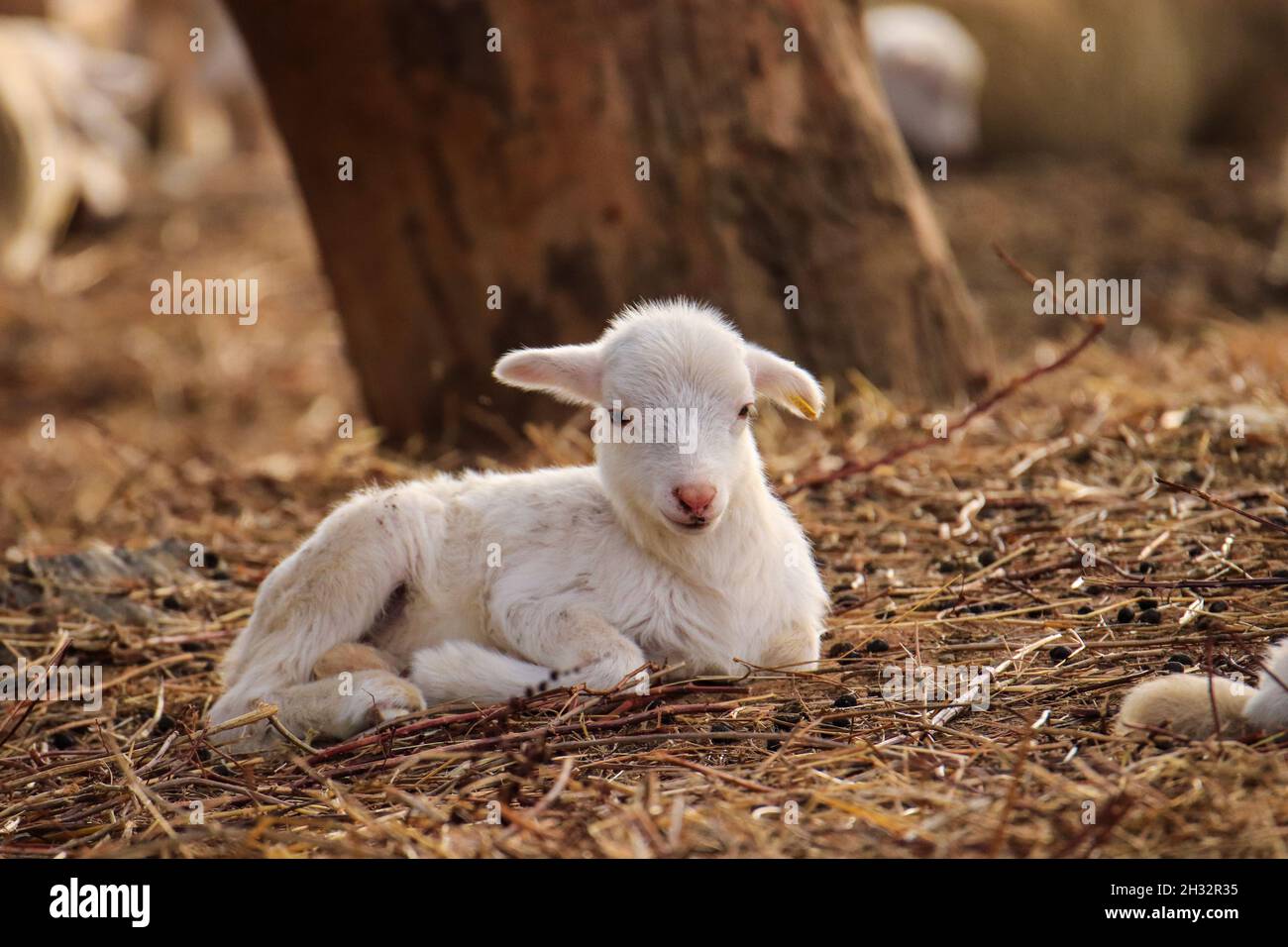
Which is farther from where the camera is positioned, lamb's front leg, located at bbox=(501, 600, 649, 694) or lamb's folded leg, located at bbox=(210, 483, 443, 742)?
lamb's folded leg, located at bbox=(210, 483, 443, 742)

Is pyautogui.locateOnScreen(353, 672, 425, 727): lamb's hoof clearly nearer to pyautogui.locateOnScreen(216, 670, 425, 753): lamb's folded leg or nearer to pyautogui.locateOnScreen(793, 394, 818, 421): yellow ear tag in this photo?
pyautogui.locateOnScreen(216, 670, 425, 753): lamb's folded leg

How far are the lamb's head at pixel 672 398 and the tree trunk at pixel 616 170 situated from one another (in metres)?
2.18

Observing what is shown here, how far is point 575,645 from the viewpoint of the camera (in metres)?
3.74

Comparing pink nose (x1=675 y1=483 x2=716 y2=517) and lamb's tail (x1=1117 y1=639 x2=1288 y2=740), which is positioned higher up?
pink nose (x1=675 y1=483 x2=716 y2=517)

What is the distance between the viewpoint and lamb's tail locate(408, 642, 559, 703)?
3.69 meters

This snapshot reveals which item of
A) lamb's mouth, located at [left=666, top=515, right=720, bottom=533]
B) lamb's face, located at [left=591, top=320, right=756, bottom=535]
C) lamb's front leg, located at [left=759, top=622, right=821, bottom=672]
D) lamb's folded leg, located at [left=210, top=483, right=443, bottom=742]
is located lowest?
lamb's front leg, located at [left=759, top=622, right=821, bottom=672]

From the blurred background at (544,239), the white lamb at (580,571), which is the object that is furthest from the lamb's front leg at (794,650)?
the blurred background at (544,239)

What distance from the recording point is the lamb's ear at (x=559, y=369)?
396 cm

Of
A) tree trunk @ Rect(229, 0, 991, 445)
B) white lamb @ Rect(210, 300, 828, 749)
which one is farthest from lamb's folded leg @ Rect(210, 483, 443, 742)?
tree trunk @ Rect(229, 0, 991, 445)

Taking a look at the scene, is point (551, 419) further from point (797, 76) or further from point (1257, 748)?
point (1257, 748)

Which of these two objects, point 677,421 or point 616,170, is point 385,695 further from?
point 616,170

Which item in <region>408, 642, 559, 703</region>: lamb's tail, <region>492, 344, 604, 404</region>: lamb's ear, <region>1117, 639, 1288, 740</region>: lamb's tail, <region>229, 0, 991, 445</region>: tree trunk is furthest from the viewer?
<region>229, 0, 991, 445</region>: tree trunk

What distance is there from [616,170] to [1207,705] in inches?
147

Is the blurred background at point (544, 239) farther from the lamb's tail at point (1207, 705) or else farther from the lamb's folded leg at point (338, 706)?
the lamb's tail at point (1207, 705)
